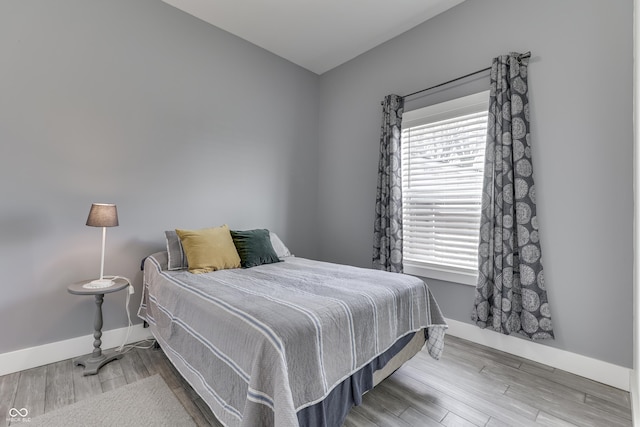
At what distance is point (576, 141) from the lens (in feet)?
6.95

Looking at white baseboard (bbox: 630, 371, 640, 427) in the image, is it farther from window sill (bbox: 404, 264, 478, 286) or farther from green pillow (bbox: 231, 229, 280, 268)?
green pillow (bbox: 231, 229, 280, 268)

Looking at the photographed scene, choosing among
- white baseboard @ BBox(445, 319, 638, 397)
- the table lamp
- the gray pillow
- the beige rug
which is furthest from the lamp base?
white baseboard @ BBox(445, 319, 638, 397)

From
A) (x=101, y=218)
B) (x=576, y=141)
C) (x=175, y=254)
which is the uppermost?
(x=576, y=141)

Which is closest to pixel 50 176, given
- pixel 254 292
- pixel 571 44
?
pixel 254 292

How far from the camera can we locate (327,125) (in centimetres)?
407

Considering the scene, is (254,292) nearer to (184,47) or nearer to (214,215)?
(214,215)

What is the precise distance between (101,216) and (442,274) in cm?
292

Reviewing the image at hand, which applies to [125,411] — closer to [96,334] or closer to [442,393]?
[96,334]

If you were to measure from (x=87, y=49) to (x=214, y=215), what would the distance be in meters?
1.73

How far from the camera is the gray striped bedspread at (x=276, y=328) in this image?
1198 millimetres

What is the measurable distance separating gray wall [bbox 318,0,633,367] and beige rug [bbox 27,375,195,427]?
240cm

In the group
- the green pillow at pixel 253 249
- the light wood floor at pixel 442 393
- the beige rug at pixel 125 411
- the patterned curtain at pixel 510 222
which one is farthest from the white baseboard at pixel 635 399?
the green pillow at pixel 253 249

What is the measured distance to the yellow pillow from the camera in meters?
2.38

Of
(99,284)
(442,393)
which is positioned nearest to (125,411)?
(99,284)
